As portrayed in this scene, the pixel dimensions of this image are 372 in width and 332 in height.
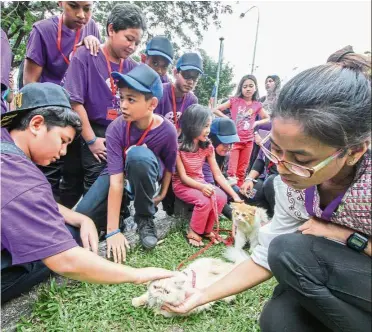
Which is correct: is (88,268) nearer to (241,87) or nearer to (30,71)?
(30,71)

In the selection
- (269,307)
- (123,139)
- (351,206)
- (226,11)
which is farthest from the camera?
(226,11)

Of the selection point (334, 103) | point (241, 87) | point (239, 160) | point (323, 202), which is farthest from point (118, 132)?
point (241, 87)

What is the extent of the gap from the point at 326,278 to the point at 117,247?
1291 mm

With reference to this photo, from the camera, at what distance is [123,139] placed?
238 cm

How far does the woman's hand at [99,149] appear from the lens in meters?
2.51

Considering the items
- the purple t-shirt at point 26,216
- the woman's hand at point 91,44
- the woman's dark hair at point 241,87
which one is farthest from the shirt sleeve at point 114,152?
the woman's dark hair at point 241,87

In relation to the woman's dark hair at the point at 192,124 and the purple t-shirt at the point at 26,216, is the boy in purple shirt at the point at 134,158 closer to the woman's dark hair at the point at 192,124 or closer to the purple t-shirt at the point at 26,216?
the woman's dark hair at the point at 192,124

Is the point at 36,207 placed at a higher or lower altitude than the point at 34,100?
lower

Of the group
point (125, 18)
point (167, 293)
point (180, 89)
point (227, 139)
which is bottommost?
point (167, 293)

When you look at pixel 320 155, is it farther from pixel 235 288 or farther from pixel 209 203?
pixel 209 203

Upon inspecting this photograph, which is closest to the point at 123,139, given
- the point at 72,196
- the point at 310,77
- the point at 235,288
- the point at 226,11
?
the point at 72,196

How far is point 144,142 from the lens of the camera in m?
2.45

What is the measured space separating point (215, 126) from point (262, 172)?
0.71 meters

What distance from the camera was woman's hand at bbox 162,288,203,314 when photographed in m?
1.46
